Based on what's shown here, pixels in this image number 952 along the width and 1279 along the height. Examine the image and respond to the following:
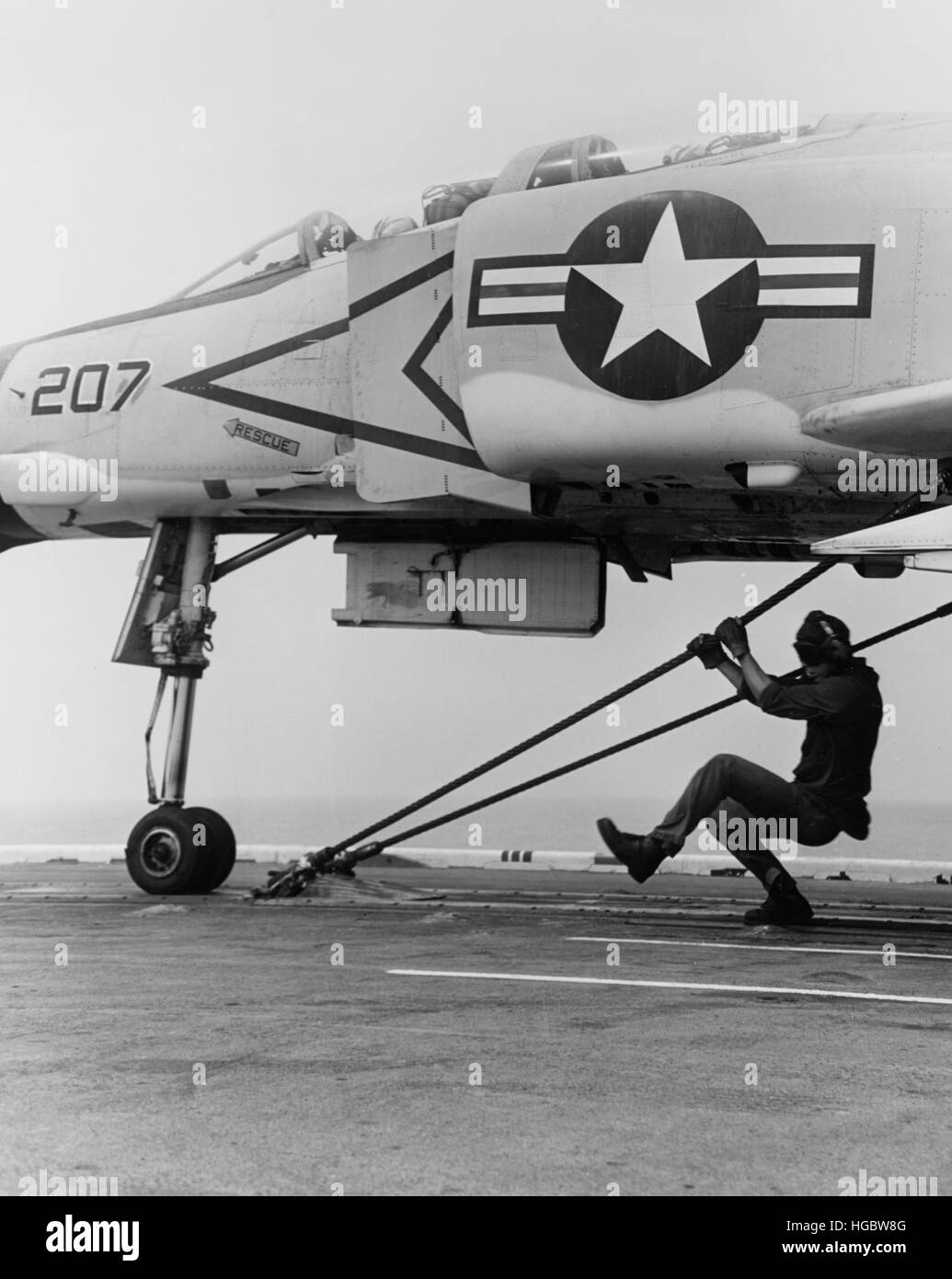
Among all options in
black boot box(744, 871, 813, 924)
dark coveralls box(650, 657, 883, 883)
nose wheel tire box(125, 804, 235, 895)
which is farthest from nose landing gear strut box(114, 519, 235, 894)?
black boot box(744, 871, 813, 924)

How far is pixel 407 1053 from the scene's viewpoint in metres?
4.44

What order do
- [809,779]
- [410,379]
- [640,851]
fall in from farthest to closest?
1. [410,379]
2. [809,779]
3. [640,851]

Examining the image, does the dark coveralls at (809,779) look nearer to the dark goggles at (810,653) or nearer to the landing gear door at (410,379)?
the dark goggles at (810,653)

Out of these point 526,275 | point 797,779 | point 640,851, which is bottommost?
point 640,851

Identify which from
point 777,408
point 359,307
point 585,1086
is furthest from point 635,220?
point 585,1086

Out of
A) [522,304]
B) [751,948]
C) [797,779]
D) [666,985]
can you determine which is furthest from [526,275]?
[666,985]

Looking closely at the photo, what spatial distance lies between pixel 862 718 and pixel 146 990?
432 cm

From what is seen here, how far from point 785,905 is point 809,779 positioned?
30.2 inches

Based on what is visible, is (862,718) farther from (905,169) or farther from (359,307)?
(359,307)

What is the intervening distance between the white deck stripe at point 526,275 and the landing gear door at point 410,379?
547mm

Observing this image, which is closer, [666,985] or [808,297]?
[666,985]

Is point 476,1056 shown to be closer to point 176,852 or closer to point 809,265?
point 809,265

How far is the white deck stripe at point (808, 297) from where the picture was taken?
782 centimetres

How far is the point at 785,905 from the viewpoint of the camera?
792 centimetres
